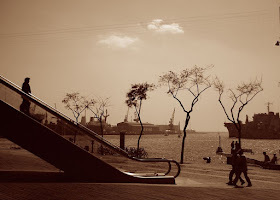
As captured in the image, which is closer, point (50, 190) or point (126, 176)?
point (50, 190)

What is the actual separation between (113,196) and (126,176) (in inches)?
107

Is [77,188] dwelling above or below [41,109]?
below

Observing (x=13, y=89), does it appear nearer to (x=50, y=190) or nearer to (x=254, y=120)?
(x=50, y=190)

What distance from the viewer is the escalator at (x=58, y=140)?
8906 millimetres

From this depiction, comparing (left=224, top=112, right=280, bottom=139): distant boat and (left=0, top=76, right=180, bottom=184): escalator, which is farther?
(left=224, top=112, right=280, bottom=139): distant boat

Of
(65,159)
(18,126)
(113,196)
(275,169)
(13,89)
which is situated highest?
(13,89)

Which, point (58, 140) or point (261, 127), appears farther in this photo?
point (261, 127)

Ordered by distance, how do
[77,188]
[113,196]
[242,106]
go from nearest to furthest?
[113,196]
[77,188]
[242,106]

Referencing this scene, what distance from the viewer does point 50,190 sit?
23.7 feet

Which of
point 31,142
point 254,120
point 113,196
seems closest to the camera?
point 113,196

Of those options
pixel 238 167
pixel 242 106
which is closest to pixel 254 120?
pixel 242 106

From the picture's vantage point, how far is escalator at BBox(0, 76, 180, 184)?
891 cm

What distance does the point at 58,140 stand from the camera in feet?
29.9

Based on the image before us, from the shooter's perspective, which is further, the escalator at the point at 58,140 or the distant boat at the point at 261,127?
the distant boat at the point at 261,127
